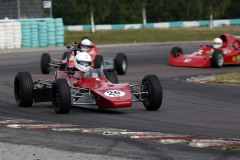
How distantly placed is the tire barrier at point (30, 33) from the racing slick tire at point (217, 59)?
12979 millimetres

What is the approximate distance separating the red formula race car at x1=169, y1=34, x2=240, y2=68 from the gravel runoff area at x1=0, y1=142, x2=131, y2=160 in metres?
14.3

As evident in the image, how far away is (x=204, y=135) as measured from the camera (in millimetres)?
7969

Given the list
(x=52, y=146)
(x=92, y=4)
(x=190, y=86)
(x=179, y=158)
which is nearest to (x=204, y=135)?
(x=179, y=158)

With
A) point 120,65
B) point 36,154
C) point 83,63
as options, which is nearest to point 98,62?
point 120,65

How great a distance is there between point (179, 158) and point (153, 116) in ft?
11.6

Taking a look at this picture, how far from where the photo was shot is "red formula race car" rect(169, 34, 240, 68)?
20703 millimetres

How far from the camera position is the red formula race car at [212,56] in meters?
20.7

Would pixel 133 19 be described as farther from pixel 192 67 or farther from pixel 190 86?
pixel 190 86

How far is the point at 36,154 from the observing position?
671 cm

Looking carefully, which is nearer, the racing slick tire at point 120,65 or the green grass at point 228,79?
the green grass at point 228,79

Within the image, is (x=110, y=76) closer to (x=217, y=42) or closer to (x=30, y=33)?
(x=217, y=42)

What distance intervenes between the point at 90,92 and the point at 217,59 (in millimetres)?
10965

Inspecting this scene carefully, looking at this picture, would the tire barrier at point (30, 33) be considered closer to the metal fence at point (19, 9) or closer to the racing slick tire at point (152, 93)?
the metal fence at point (19, 9)

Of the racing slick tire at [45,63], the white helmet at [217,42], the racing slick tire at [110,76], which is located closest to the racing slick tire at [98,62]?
the racing slick tire at [45,63]
